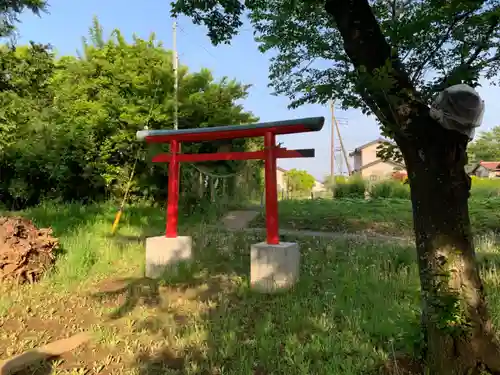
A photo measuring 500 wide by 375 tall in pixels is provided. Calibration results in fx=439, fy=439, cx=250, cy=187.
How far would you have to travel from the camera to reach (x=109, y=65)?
12.0 meters

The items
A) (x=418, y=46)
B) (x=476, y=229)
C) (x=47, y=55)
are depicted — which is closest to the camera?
(x=418, y=46)

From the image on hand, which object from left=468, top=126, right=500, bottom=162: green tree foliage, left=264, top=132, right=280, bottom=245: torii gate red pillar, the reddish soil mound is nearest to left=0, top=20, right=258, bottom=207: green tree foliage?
the reddish soil mound

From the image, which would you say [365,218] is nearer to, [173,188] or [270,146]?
[173,188]

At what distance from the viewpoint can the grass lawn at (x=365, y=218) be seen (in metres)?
9.02

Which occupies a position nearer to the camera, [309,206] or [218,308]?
[218,308]

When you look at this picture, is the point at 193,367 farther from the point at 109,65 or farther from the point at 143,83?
the point at 109,65

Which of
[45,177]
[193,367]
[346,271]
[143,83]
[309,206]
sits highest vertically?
[143,83]

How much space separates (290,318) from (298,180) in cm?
2290

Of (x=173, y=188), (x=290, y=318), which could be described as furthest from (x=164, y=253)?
(x=290, y=318)

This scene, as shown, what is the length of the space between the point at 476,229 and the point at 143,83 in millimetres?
8685

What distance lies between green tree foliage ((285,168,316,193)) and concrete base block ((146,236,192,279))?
19146 millimetres

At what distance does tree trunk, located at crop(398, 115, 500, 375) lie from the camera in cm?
231

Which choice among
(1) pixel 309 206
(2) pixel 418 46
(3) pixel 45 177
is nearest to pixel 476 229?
(1) pixel 309 206

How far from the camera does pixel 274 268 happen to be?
4.61m
